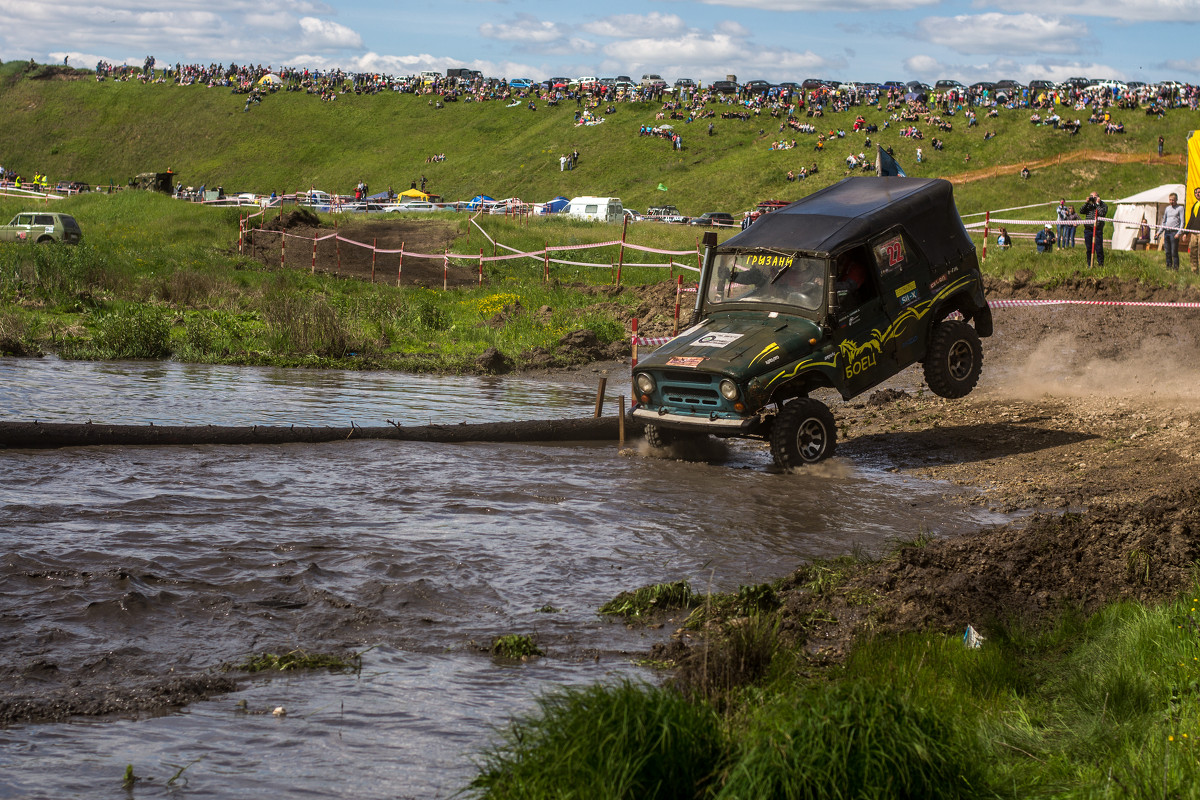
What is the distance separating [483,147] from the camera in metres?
88.2

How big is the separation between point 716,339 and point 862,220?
2.08m

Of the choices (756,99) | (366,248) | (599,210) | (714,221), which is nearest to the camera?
(366,248)

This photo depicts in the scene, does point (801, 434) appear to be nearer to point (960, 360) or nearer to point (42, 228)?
point (960, 360)

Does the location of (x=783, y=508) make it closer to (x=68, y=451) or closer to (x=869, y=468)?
(x=869, y=468)

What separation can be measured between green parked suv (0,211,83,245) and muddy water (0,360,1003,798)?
86.6 feet

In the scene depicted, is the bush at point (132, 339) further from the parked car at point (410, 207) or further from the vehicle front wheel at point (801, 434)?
the parked car at point (410, 207)

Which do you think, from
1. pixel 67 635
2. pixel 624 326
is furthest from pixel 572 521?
pixel 624 326

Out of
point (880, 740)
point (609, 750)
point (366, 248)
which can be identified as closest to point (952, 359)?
point (880, 740)

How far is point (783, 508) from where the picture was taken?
34.3 feet

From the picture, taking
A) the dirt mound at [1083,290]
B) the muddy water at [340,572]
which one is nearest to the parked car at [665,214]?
the dirt mound at [1083,290]

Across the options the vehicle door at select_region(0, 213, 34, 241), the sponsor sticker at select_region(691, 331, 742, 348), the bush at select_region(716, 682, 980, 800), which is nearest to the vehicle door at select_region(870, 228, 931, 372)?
the sponsor sticker at select_region(691, 331, 742, 348)

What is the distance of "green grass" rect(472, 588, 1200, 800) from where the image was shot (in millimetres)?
3754

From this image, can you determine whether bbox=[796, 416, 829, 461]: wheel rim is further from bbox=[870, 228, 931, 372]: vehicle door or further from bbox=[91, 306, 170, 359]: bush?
bbox=[91, 306, 170, 359]: bush

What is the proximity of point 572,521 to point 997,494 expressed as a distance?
437cm
